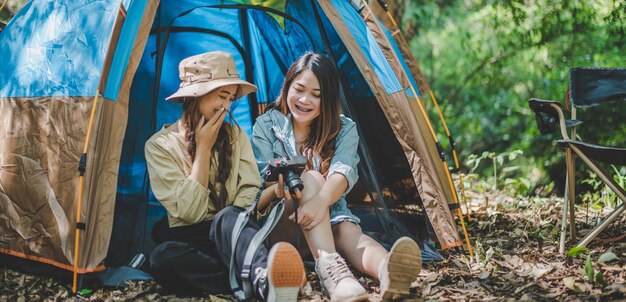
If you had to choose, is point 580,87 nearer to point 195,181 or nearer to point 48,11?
point 195,181

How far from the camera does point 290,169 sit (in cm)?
255

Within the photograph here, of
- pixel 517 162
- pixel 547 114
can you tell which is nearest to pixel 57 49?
pixel 547 114

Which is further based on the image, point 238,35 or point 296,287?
point 238,35

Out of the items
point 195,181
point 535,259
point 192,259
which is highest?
point 195,181

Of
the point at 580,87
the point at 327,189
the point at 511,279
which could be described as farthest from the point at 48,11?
the point at 580,87

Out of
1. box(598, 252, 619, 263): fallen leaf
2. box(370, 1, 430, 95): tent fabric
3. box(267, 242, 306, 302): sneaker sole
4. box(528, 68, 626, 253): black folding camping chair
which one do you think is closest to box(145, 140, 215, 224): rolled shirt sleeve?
box(267, 242, 306, 302): sneaker sole

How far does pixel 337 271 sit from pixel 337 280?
4 centimetres

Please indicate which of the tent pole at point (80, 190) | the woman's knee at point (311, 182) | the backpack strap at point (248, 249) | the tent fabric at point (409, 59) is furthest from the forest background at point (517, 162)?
the tent fabric at point (409, 59)

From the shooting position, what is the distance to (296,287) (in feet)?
7.30

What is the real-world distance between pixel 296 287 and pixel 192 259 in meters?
A: 0.51

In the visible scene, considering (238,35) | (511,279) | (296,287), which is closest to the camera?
(296,287)

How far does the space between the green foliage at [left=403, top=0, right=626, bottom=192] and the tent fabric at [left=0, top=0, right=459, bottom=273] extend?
1854 mm

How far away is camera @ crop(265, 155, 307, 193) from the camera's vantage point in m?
2.51

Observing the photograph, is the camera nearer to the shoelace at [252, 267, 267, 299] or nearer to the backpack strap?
the backpack strap
